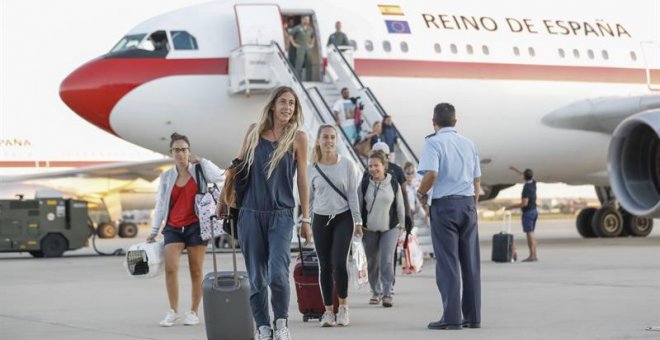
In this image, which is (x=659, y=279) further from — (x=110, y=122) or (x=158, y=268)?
(x=110, y=122)

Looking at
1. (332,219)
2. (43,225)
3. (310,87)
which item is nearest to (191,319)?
(332,219)

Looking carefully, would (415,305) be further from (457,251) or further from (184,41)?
(184,41)

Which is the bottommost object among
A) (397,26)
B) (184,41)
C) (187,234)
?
(187,234)

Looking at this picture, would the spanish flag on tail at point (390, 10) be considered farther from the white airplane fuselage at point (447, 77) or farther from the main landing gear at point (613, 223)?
the main landing gear at point (613, 223)

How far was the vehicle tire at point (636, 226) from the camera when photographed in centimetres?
2275

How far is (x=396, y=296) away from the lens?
10797mm

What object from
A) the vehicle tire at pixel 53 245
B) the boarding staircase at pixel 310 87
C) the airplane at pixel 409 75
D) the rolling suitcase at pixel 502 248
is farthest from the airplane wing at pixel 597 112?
the vehicle tire at pixel 53 245

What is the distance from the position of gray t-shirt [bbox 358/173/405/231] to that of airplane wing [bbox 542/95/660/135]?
9866 mm

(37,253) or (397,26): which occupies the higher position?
(397,26)

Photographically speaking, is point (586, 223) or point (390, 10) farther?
point (586, 223)

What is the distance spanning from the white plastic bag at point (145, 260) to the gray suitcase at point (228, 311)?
4.45 ft

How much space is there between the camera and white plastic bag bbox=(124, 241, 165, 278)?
8.63m

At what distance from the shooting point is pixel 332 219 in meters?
8.62

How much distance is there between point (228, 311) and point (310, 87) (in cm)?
1061
